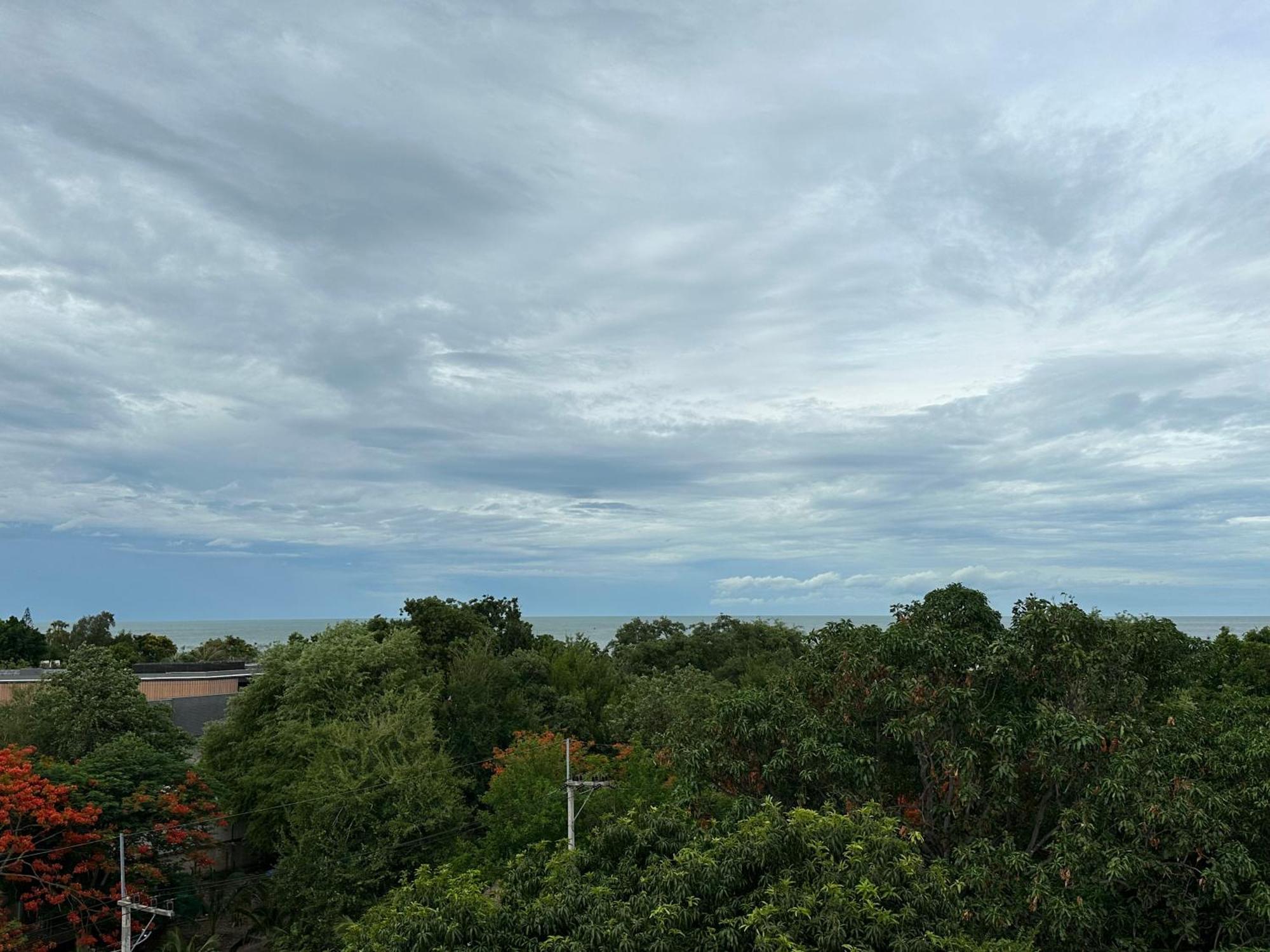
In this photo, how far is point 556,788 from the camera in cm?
2456

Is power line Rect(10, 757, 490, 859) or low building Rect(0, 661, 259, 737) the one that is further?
low building Rect(0, 661, 259, 737)

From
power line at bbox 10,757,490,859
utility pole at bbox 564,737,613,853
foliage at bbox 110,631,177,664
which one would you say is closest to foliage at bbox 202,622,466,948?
power line at bbox 10,757,490,859

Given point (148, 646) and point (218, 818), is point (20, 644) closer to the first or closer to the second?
point (148, 646)

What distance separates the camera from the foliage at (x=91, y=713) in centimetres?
2852

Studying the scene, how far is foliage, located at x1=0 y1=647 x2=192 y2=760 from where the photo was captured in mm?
28516

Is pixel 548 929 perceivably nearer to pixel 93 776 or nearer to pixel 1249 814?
pixel 1249 814

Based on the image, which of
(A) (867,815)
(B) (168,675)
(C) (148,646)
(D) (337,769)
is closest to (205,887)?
(D) (337,769)

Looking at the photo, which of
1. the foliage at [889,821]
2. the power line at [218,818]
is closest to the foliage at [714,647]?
the power line at [218,818]

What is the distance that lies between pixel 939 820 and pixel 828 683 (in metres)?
2.86

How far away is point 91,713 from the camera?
28.5 meters

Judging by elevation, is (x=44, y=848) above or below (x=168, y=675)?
below

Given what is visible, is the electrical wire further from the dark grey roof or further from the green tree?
the green tree

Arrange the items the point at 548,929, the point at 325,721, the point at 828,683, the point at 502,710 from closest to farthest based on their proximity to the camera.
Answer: the point at 548,929
the point at 828,683
the point at 325,721
the point at 502,710

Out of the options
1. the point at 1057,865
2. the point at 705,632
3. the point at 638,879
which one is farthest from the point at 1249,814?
the point at 705,632
